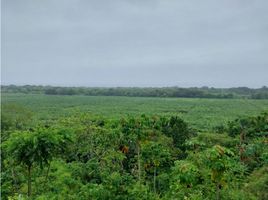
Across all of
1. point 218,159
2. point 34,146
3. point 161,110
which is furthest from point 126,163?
point 161,110

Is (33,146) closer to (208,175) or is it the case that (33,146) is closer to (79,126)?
(208,175)

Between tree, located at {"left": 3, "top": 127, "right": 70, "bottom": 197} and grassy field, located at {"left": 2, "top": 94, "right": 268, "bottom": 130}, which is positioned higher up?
tree, located at {"left": 3, "top": 127, "right": 70, "bottom": 197}

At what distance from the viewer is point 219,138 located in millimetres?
28719

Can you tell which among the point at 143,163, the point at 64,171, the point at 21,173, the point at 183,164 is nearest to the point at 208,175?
the point at 183,164

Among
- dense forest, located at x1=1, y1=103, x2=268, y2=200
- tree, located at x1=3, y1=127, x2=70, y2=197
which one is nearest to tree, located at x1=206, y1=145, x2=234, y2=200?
dense forest, located at x1=1, y1=103, x2=268, y2=200

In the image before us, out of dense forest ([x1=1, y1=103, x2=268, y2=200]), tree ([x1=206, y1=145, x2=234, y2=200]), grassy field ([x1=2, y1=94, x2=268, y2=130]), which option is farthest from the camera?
grassy field ([x1=2, y1=94, x2=268, y2=130])

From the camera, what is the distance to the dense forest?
12.8 meters

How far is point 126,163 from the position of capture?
84.7 ft

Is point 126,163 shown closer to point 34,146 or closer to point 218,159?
point 34,146

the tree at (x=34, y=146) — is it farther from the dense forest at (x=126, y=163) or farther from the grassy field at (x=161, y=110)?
the grassy field at (x=161, y=110)

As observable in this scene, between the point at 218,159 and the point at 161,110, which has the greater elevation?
the point at 218,159

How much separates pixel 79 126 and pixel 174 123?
1043 centimetres

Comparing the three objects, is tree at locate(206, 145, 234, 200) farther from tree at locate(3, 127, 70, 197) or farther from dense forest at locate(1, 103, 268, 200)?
tree at locate(3, 127, 70, 197)

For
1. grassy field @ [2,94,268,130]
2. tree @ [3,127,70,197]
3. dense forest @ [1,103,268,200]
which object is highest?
tree @ [3,127,70,197]
